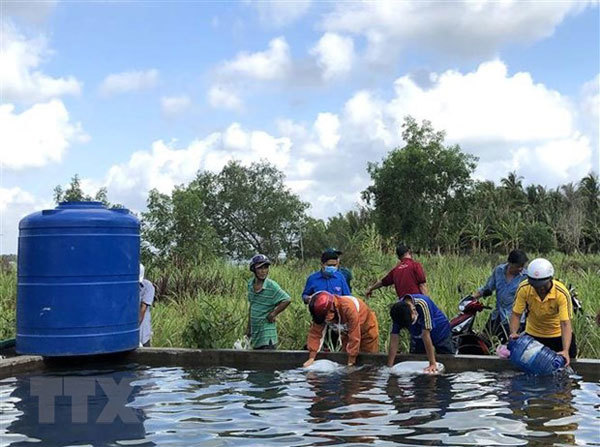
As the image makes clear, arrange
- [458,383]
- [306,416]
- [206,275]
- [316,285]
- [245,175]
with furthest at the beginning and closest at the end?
[245,175] → [206,275] → [316,285] → [458,383] → [306,416]

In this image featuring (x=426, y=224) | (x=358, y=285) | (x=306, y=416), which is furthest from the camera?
(x=426, y=224)

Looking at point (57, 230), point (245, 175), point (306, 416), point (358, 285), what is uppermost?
point (245, 175)

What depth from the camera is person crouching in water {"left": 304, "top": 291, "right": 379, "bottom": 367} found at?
27.4ft

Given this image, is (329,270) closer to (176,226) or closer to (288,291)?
(288,291)

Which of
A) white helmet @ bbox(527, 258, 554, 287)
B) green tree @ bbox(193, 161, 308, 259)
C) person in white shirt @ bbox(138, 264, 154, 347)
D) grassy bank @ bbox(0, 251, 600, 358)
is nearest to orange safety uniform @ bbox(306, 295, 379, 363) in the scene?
grassy bank @ bbox(0, 251, 600, 358)

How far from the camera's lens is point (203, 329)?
9.27m

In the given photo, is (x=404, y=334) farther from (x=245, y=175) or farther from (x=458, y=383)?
(x=245, y=175)

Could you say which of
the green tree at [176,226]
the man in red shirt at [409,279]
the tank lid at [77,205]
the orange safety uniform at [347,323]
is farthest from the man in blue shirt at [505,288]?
the green tree at [176,226]

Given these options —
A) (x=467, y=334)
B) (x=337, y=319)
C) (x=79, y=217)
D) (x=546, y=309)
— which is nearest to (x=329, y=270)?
(x=337, y=319)


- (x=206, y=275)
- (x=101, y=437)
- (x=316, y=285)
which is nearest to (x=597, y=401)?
(x=316, y=285)

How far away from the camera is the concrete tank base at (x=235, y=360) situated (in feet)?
26.7

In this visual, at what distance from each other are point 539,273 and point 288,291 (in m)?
5.53

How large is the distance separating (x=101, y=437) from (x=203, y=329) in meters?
3.68

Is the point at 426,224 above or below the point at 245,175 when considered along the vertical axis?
below
